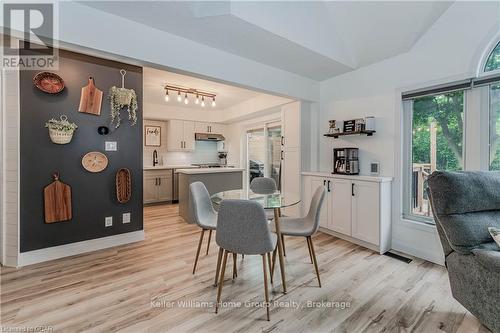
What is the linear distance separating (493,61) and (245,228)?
120 inches

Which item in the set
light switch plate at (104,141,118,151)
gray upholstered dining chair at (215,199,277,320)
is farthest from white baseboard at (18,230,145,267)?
gray upholstered dining chair at (215,199,277,320)

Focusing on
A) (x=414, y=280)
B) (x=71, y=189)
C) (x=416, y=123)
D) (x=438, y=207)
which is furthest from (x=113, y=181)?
(x=416, y=123)

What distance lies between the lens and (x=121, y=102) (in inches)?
117

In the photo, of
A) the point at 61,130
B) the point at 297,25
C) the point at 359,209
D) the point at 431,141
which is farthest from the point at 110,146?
the point at 431,141

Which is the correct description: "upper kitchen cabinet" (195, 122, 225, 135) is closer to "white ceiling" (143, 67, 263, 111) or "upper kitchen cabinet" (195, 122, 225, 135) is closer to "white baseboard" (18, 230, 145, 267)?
"white ceiling" (143, 67, 263, 111)

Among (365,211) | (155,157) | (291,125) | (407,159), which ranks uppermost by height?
(291,125)

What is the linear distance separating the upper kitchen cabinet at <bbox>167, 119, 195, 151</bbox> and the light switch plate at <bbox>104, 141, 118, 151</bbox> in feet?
10.2

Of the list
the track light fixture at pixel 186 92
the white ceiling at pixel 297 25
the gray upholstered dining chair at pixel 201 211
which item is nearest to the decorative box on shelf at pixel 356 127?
the white ceiling at pixel 297 25

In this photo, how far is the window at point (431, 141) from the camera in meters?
2.64

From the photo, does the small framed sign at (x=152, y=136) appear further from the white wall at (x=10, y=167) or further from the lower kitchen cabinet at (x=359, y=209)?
the lower kitchen cabinet at (x=359, y=209)

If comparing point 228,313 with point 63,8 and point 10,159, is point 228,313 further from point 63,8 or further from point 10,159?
point 63,8

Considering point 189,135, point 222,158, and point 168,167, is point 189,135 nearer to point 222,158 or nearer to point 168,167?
point 168,167

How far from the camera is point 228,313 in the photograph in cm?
181

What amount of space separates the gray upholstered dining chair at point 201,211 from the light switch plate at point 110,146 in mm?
1252
